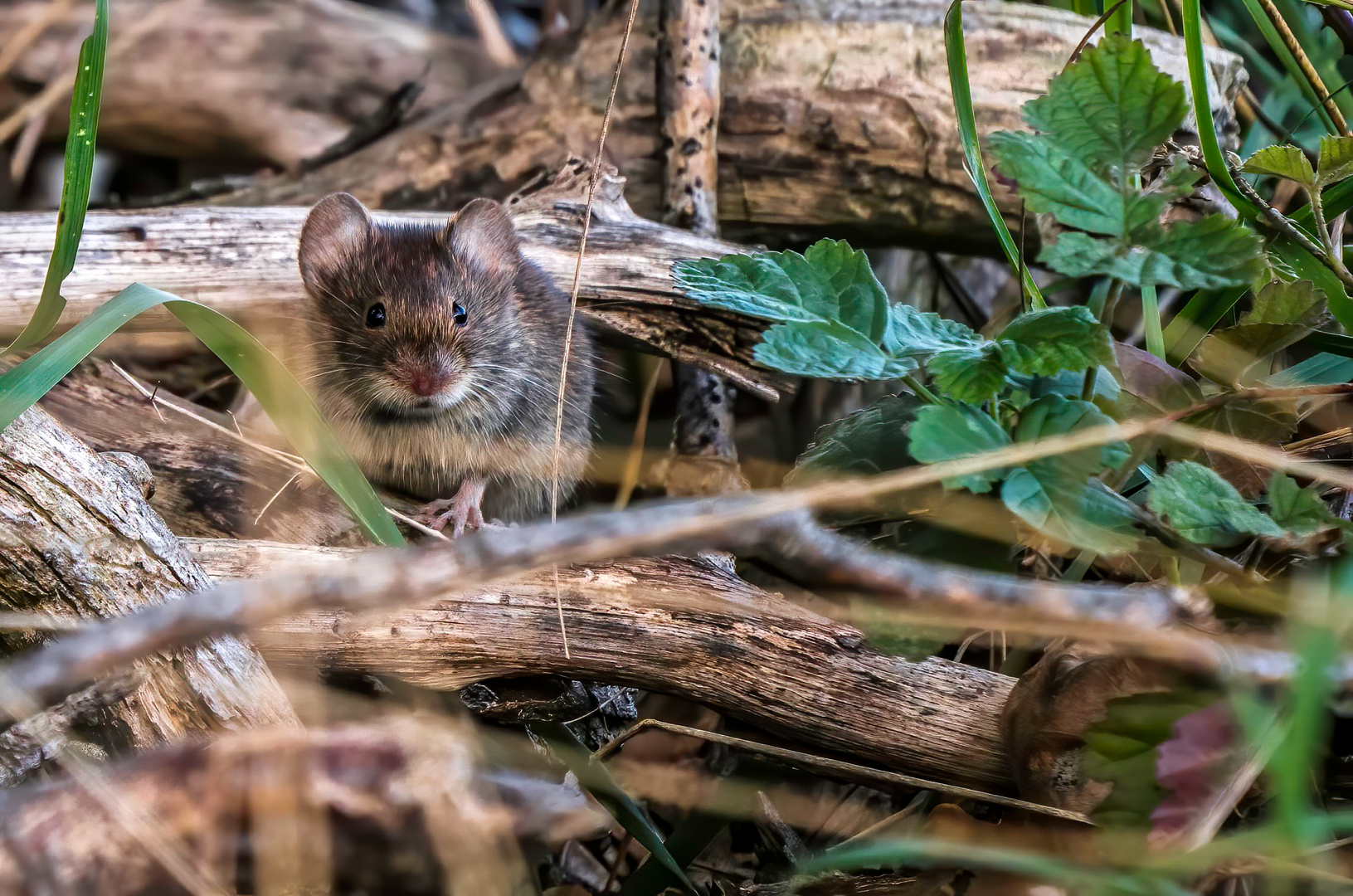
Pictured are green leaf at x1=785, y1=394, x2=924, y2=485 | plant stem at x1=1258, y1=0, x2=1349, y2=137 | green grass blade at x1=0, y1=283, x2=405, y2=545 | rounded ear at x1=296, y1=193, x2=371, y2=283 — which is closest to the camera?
green leaf at x1=785, y1=394, x2=924, y2=485

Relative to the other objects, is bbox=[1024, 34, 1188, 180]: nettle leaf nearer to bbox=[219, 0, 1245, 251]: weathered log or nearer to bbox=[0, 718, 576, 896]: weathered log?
bbox=[0, 718, 576, 896]: weathered log

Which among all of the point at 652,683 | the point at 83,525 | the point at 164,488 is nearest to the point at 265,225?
the point at 164,488

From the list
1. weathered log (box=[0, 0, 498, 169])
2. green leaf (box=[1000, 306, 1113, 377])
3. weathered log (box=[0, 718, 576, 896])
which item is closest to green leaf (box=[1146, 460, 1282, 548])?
green leaf (box=[1000, 306, 1113, 377])

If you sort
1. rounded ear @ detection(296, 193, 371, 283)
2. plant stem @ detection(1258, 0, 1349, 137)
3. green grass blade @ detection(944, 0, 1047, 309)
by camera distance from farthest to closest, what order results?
rounded ear @ detection(296, 193, 371, 283) < plant stem @ detection(1258, 0, 1349, 137) < green grass blade @ detection(944, 0, 1047, 309)

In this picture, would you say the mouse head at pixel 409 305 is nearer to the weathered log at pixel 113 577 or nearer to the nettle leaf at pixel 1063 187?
the weathered log at pixel 113 577

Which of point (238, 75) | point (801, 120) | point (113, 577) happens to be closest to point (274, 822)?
point (113, 577)

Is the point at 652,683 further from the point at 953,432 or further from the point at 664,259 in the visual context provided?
the point at 664,259

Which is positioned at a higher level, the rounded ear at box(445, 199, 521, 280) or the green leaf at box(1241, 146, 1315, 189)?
the green leaf at box(1241, 146, 1315, 189)
